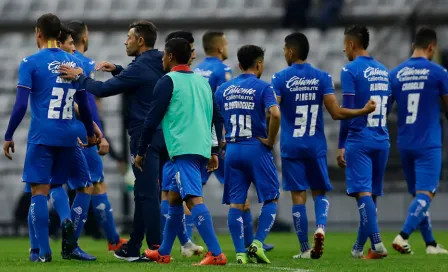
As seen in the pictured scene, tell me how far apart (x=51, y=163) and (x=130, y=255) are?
3.45 ft

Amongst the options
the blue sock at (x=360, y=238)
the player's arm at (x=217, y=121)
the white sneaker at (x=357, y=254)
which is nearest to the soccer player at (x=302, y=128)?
the blue sock at (x=360, y=238)

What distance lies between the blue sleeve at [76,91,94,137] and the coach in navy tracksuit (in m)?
0.29

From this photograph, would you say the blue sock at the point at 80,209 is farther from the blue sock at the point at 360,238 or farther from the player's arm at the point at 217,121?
the blue sock at the point at 360,238

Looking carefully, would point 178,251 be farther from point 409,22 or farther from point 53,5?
point 53,5

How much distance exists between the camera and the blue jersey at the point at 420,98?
11656 mm

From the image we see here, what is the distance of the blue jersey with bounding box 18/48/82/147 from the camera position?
9539mm

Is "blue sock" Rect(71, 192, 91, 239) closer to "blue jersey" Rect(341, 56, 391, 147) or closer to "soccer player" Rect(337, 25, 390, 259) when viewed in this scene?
"soccer player" Rect(337, 25, 390, 259)

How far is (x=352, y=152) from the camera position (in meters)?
10.8

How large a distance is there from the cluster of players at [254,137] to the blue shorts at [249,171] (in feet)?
0.04

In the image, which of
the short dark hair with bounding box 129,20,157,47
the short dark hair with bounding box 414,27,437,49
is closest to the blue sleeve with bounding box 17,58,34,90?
the short dark hair with bounding box 129,20,157,47

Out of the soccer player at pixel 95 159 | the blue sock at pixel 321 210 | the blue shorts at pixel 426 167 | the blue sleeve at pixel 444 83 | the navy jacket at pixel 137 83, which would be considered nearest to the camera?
the navy jacket at pixel 137 83

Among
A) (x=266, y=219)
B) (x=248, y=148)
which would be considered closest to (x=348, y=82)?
(x=248, y=148)

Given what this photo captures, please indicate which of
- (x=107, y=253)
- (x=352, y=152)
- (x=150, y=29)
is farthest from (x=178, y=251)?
(x=150, y=29)

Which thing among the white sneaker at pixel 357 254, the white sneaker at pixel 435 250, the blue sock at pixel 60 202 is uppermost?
the blue sock at pixel 60 202
